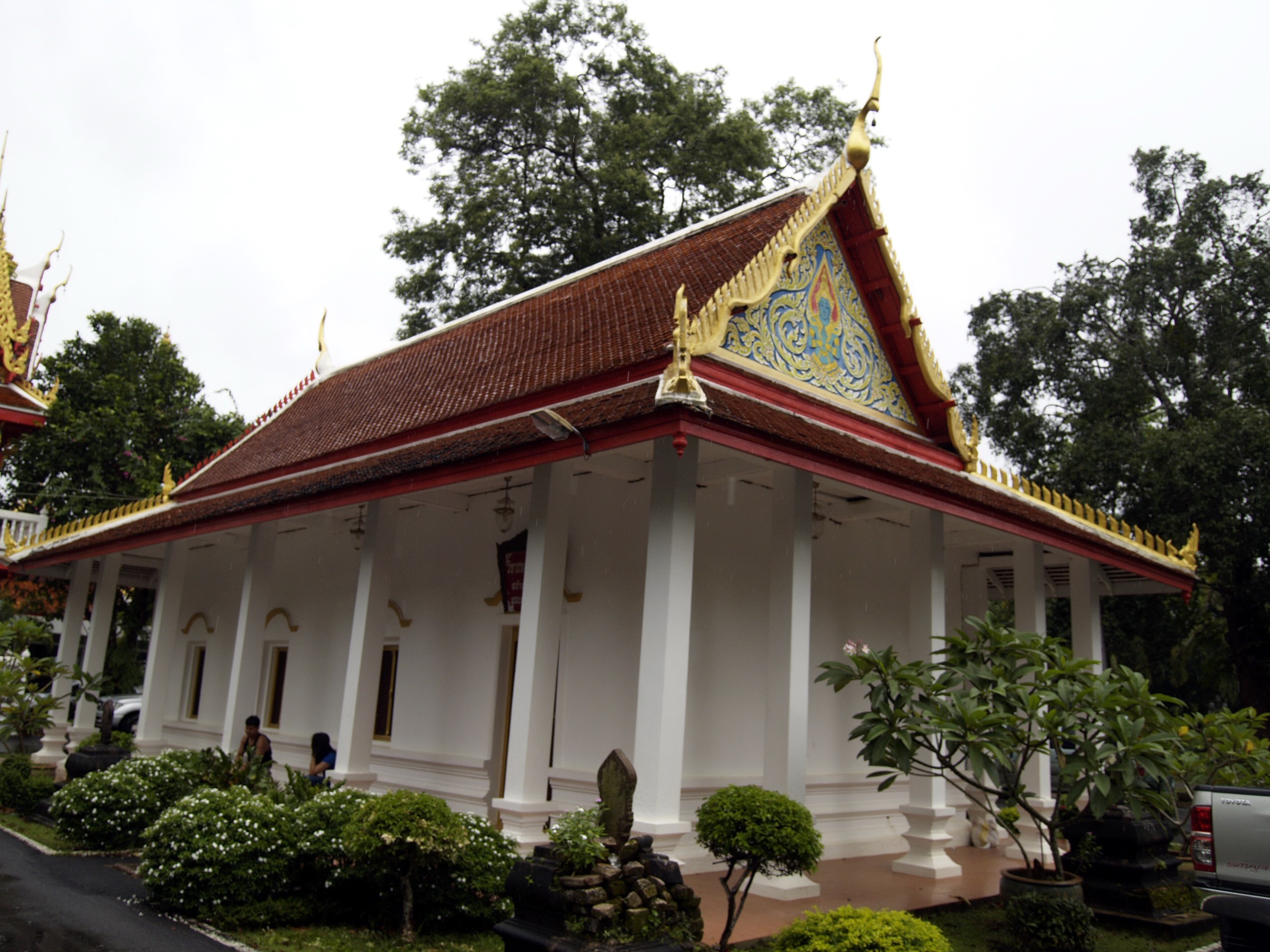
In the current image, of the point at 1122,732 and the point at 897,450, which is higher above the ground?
the point at 897,450

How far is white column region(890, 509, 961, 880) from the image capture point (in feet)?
27.9

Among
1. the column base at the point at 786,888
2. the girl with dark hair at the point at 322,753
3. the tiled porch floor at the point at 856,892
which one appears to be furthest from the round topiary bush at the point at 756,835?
the girl with dark hair at the point at 322,753

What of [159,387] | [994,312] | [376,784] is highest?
[994,312]

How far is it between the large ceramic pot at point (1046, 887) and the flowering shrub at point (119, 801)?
7066 mm

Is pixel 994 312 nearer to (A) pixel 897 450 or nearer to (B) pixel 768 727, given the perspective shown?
(A) pixel 897 450

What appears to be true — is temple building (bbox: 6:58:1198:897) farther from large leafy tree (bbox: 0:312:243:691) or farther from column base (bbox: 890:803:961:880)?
large leafy tree (bbox: 0:312:243:691)

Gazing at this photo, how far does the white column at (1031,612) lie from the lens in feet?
32.8

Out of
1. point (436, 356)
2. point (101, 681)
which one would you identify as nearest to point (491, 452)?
point (436, 356)

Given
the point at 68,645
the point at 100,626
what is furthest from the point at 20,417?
the point at 100,626

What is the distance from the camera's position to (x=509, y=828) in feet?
23.9

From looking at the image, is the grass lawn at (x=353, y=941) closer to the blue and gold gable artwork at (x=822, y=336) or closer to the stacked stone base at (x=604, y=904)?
the stacked stone base at (x=604, y=904)

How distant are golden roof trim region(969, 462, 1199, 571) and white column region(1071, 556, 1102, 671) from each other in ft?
1.48

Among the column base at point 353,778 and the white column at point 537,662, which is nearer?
the white column at point 537,662

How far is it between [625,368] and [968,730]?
149 inches
